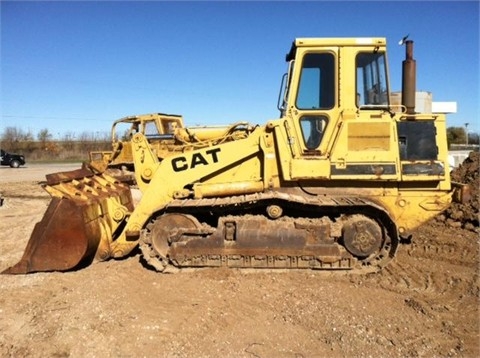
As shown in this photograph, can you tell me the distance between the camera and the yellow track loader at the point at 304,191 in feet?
17.5

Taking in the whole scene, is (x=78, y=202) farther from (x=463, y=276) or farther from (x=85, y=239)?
(x=463, y=276)

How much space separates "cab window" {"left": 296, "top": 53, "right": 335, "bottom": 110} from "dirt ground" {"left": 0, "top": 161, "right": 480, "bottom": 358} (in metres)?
2.33

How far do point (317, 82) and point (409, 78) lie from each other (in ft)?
4.20

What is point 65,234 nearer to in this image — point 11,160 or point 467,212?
point 467,212

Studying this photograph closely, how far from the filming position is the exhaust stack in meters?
5.56

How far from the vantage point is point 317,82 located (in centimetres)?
562

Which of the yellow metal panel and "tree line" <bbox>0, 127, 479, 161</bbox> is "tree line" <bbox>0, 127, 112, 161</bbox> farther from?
the yellow metal panel

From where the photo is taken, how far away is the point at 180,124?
55.1 ft

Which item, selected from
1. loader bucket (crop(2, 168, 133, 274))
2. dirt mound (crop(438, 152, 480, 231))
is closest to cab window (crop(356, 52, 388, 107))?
dirt mound (crop(438, 152, 480, 231))

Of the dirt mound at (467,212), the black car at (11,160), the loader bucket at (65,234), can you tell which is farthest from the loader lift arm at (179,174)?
the black car at (11,160)

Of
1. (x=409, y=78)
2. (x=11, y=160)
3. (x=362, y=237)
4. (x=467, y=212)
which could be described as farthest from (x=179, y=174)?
(x=11, y=160)

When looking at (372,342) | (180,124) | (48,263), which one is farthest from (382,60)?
(180,124)

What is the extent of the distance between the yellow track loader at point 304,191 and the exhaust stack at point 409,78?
0.01m

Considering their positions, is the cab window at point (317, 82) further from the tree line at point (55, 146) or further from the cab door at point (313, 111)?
the tree line at point (55, 146)
